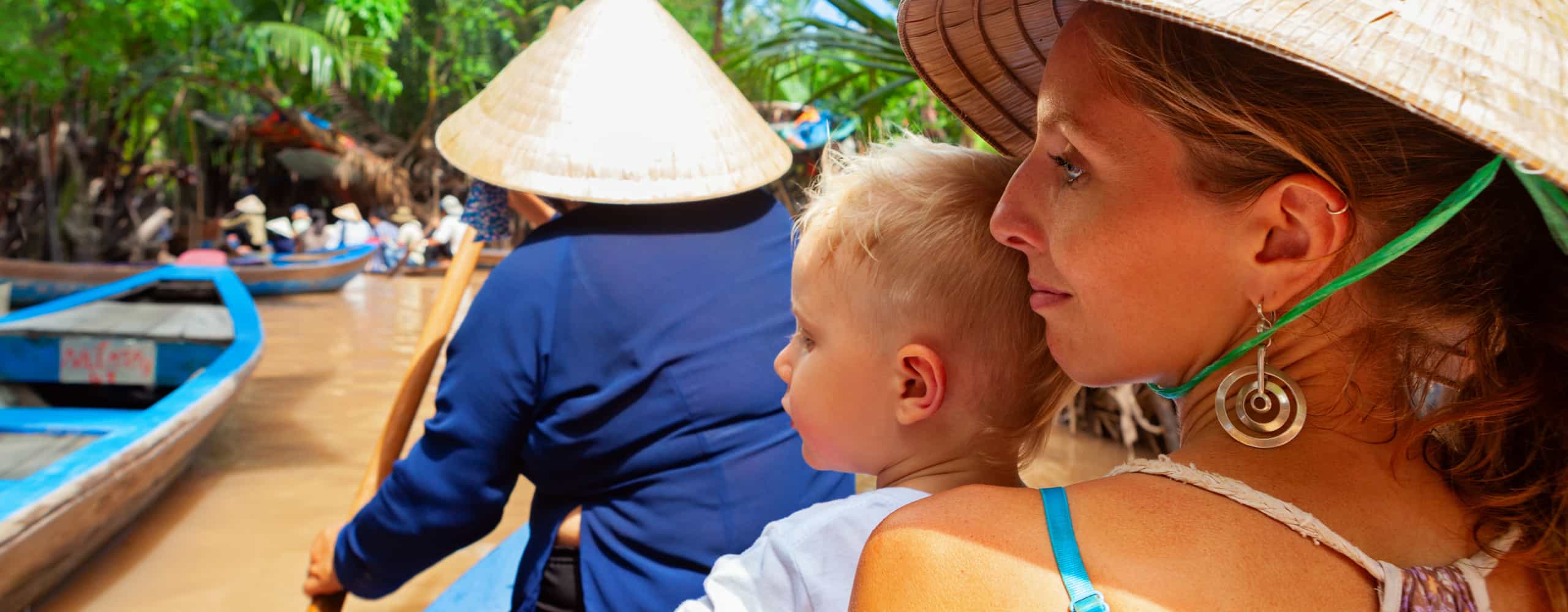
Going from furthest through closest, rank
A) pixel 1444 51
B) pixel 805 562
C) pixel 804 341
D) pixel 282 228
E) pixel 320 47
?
pixel 282 228 → pixel 320 47 → pixel 804 341 → pixel 805 562 → pixel 1444 51

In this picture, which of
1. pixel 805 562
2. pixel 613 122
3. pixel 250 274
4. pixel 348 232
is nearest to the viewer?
pixel 805 562

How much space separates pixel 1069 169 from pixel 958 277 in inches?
9.8

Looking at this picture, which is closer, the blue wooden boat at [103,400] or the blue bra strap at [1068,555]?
the blue bra strap at [1068,555]

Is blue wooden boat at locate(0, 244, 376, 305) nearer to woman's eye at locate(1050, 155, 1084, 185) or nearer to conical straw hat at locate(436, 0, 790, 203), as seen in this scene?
conical straw hat at locate(436, 0, 790, 203)

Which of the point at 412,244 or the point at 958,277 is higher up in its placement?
the point at 958,277

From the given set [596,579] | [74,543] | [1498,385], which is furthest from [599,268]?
[74,543]

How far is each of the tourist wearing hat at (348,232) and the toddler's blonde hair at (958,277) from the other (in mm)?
17231

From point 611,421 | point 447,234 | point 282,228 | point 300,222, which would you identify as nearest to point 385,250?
point 447,234

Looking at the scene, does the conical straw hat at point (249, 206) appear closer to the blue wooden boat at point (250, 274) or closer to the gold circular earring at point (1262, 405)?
the blue wooden boat at point (250, 274)

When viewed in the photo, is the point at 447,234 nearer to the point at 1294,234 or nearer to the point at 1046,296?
the point at 1046,296

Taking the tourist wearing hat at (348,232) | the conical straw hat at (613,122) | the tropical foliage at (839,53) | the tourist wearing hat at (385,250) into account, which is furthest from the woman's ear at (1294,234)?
the tourist wearing hat at (348,232)

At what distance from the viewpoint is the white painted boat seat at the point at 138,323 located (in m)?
4.92

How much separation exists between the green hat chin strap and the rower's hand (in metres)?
1.74

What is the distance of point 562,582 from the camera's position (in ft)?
5.50
